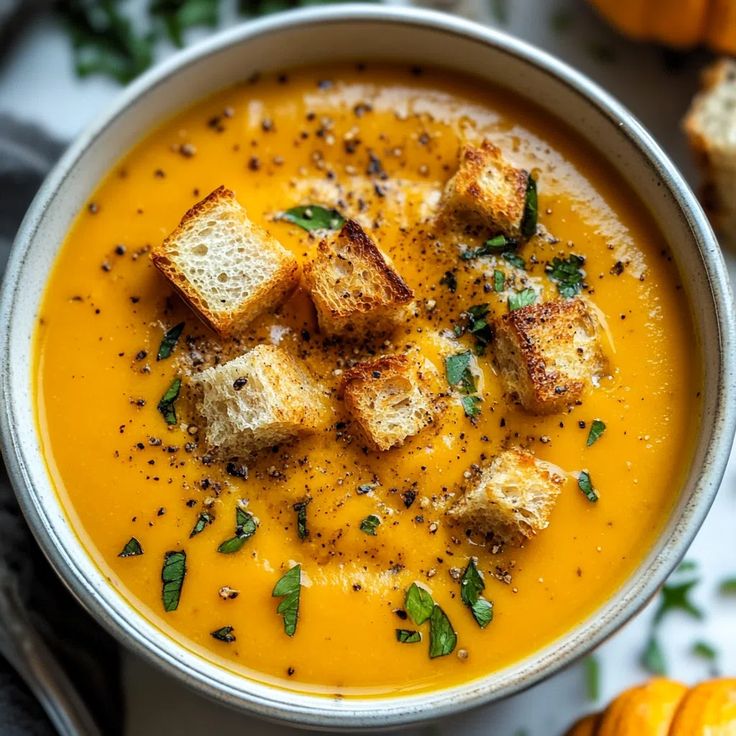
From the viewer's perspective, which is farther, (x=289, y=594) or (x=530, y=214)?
(x=530, y=214)

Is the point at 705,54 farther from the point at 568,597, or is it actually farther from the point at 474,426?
the point at 568,597

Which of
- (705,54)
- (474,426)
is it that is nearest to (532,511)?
(474,426)

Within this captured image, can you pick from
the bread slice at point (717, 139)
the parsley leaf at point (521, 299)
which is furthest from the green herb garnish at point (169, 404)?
the bread slice at point (717, 139)

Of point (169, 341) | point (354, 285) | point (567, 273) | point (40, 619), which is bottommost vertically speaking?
point (40, 619)

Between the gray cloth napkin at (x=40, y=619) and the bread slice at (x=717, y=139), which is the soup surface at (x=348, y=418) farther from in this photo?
the bread slice at (x=717, y=139)

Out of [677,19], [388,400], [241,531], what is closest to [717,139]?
[677,19]

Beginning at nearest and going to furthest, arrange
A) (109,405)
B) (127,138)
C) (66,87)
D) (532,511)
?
(532,511)
(109,405)
(127,138)
(66,87)

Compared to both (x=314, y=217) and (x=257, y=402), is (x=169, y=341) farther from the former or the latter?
(x=314, y=217)
